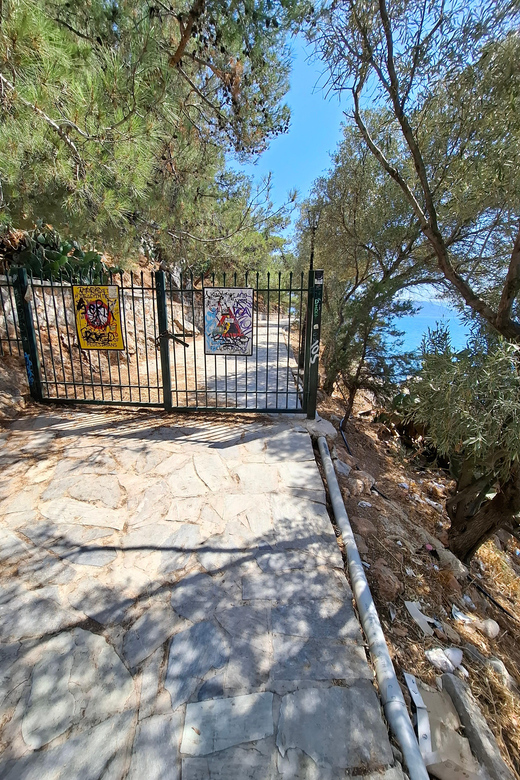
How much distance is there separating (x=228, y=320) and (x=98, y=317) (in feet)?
6.08

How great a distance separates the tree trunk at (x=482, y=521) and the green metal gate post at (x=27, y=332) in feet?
20.4

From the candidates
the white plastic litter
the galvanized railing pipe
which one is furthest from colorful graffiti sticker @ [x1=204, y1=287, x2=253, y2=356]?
the white plastic litter

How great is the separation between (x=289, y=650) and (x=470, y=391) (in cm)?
231

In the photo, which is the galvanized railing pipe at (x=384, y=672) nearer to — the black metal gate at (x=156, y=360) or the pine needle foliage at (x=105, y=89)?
the black metal gate at (x=156, y=360)

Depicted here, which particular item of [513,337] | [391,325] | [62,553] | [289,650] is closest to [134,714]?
[289,650]

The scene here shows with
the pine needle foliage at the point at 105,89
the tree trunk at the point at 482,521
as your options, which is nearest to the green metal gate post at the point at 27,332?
the pine needle foliage at the point at 105,89

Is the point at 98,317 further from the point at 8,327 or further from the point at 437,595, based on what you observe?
the point at 437,595

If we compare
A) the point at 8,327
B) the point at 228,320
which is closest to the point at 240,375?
the point at 228,320

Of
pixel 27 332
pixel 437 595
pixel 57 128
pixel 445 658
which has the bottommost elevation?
pixel 437 595

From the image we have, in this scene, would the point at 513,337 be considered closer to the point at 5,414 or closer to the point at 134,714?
the point at 134,714

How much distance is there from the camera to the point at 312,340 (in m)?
4.64

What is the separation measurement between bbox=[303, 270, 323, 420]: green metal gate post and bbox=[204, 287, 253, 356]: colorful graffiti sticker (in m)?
0.81

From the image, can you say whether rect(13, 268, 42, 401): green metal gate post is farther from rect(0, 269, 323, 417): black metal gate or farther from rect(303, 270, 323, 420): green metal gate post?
rect(303, 270, 323, 420): green metal gate post

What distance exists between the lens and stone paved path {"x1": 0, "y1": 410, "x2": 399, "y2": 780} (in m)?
1.51
